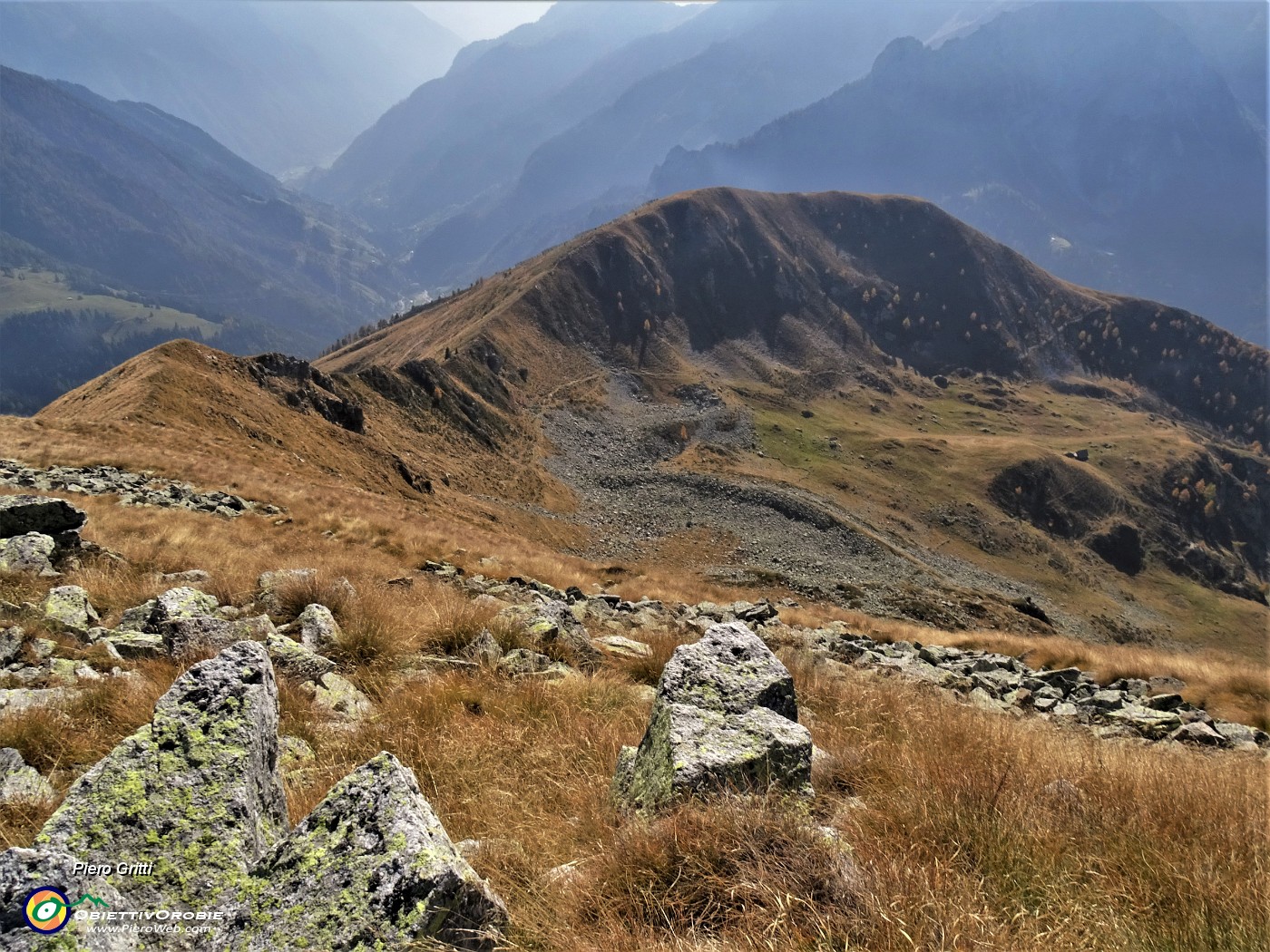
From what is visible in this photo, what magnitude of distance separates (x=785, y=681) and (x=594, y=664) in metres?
3.03

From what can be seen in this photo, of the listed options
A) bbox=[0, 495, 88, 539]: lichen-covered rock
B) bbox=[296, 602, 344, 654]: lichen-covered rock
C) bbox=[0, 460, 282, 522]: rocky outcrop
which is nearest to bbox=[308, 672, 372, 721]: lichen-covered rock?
bbox=[296, 602, 344, 654]: lichen-covered rock

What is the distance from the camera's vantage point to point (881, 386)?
121 meters

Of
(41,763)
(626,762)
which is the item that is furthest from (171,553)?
(626,762)

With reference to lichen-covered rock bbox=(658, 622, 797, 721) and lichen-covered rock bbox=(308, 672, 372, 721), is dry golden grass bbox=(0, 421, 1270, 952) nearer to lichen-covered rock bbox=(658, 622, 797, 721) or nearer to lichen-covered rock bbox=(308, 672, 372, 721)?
lichen-covered rock bbox=(308, 672, 372, 721)

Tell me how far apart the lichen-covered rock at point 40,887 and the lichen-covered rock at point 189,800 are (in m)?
0.25

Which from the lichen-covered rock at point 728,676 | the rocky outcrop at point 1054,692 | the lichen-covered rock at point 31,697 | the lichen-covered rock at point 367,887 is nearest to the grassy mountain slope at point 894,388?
the rocky outcrop at point 1054,692

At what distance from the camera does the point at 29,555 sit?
7.09 metres

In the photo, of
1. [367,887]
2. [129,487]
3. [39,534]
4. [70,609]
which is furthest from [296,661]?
[129,487]

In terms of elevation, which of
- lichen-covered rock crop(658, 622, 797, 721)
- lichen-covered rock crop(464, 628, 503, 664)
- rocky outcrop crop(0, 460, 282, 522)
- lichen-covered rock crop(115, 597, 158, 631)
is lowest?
rocky outcrop crop(0, 460, 282, 522)

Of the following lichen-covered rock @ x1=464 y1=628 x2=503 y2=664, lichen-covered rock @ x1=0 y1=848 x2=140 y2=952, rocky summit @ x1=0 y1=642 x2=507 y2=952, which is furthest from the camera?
lichen-covered rock @ x1=464 y1=628 x2=503 y2=664

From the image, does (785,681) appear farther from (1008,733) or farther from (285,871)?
(285,871)

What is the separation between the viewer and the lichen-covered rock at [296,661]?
16.6 feet

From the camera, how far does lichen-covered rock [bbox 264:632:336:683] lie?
5062 mm

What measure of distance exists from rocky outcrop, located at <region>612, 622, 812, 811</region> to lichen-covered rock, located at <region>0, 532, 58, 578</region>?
7.63 metres
